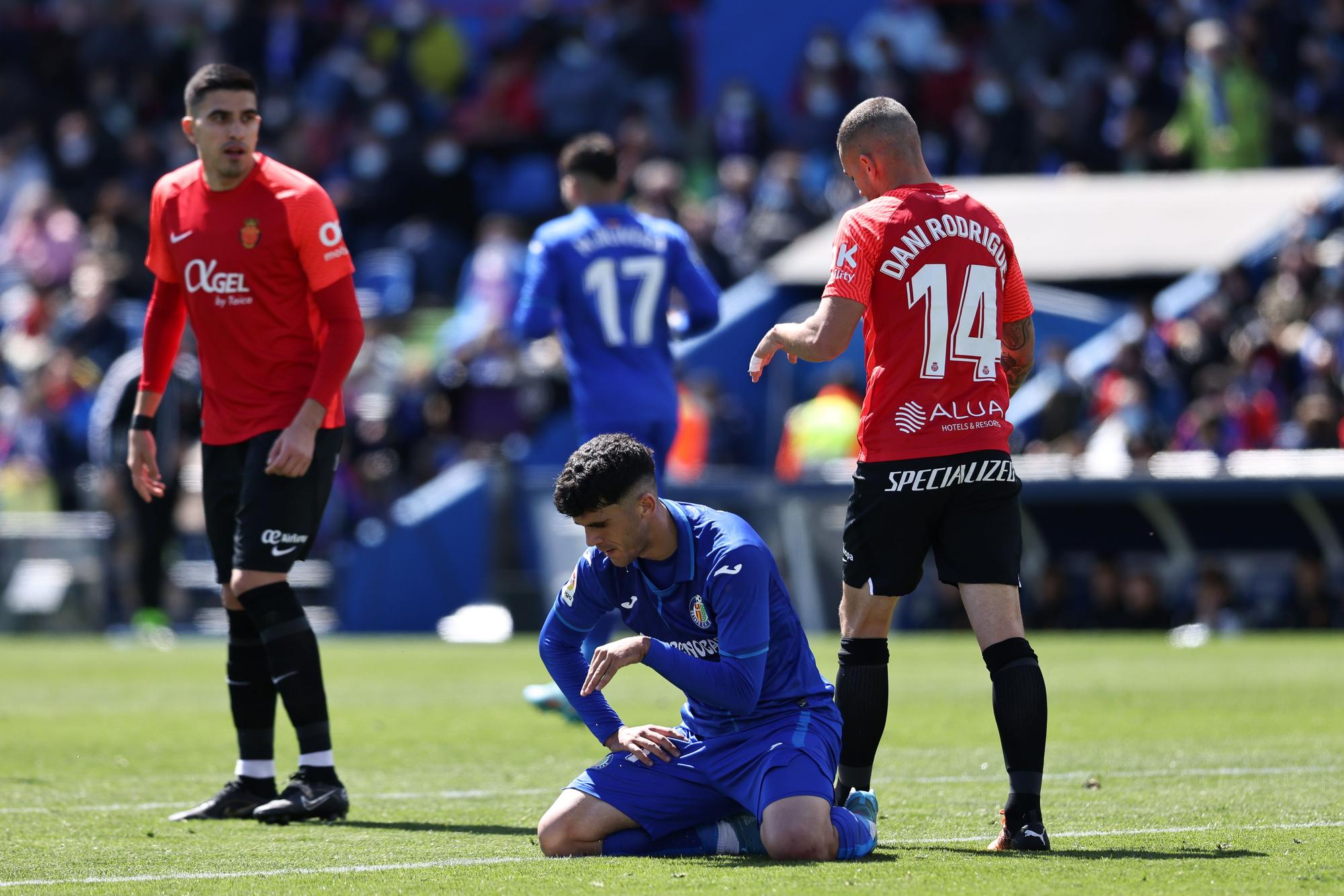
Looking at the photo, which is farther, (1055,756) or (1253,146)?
(1253,146)

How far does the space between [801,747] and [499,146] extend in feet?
68.6

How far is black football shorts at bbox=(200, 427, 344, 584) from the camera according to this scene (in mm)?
7504

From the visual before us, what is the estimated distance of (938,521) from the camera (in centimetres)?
646

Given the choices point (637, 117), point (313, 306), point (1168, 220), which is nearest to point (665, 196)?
point (637, 117)

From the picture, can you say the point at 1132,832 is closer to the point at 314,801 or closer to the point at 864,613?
the point at 864,613

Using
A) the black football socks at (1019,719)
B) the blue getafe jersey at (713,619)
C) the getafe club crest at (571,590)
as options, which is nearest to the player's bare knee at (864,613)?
the blue getafe jersey at (713,619)

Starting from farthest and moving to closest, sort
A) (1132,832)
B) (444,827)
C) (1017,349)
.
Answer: (444,827) → (1017,349) → (1132,832)

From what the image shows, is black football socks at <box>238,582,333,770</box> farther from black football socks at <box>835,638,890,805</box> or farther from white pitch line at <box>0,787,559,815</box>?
black football socks at <box>835,638,890,805</box>

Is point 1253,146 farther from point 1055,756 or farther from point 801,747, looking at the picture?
point 801,747

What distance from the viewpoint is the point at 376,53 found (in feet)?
93.8

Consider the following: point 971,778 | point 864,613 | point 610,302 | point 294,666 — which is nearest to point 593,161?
point 610,302

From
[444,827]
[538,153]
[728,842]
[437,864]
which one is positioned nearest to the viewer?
[437,864]

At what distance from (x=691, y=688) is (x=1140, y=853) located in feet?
4.43

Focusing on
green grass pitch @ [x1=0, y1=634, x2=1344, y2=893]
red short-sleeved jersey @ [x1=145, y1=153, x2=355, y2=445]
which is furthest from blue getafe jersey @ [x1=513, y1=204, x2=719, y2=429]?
red short-sleeved jersey @ [x1=145, y1=153, x2=355, y2=445]
